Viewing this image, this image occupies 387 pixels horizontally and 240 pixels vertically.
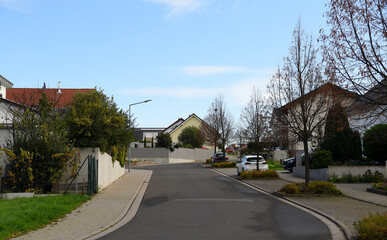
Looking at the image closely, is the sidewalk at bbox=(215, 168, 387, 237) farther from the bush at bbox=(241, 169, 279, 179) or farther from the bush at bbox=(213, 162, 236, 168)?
the bush at bbox=(213, 162, 236, 168)

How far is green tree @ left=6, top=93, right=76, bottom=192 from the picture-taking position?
15.1 meters

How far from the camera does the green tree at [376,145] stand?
Result: 2334cm

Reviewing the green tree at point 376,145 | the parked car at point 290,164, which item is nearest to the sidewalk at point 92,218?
the green tree at point 376,145

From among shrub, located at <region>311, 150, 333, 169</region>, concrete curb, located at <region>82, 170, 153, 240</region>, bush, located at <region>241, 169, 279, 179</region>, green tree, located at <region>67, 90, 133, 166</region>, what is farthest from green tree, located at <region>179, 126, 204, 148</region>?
concrete curb, located at <region>82, 170, 153, 240</region>

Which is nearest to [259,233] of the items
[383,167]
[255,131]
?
[383,167]

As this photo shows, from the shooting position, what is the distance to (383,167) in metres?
22.4

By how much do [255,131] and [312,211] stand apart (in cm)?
1637

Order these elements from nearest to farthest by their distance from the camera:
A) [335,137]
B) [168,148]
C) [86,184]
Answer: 1. [86,184]
2. [335,137]
3. [168,148]

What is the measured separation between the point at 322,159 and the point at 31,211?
17.4 m

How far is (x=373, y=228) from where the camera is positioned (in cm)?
768

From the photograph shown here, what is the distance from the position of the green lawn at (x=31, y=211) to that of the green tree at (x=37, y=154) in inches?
50.6

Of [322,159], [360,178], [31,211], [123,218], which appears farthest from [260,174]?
[31,211]

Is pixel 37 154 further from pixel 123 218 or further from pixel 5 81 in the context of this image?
pixel 5 81

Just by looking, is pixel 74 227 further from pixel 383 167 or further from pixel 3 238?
pixel 383 167
